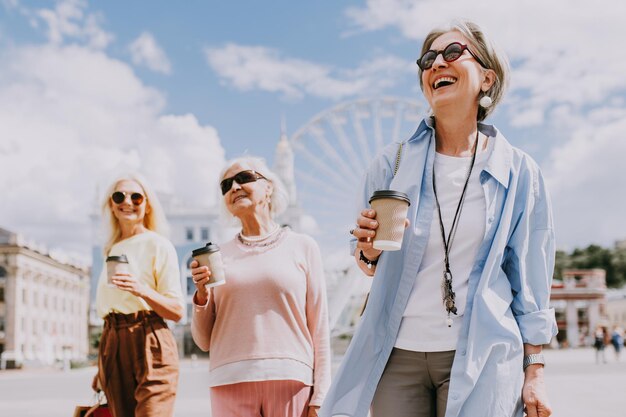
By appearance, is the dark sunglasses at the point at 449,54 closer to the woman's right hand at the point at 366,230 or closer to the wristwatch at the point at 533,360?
the woman's right hand at the point at 366,230

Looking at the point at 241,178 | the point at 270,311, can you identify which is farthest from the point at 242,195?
the point at 270,311

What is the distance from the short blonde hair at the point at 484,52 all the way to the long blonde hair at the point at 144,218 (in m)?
2.22

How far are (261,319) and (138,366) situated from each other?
2.35ft

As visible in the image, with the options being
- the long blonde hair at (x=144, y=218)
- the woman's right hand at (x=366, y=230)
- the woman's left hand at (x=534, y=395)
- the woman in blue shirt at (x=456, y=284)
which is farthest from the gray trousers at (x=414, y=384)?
the long blonde hair at (x=144, y=218)

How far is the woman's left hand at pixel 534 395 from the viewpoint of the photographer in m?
2.44

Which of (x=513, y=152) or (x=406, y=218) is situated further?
(x=513, y=152)

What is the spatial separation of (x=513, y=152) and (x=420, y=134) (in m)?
0.30

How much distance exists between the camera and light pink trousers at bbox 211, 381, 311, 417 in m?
3.78

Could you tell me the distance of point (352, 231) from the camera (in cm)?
257

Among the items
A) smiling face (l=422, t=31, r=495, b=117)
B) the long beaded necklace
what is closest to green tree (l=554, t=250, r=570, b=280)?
smiling face (l=422, t=31, r=495, b=117)

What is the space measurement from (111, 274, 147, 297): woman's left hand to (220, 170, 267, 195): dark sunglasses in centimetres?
63

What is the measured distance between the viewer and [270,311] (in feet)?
12.9

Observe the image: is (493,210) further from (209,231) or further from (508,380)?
(209,231)

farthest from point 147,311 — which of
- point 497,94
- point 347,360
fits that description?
point 497,94
